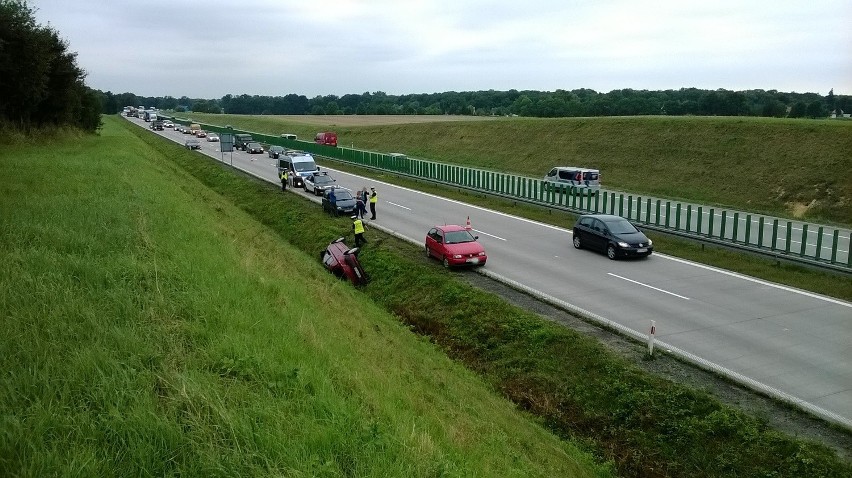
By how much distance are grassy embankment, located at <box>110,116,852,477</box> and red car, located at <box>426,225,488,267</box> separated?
69 centimetres

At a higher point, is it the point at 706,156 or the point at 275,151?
the point at 706,156

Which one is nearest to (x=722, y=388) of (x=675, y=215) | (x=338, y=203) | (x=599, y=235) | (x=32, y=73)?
(x=599, y=235)

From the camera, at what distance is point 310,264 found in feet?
79.4

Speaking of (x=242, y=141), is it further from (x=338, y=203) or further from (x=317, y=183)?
(x=338, y=203)

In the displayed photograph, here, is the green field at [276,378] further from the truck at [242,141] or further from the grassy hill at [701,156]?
the truck at [242,141]

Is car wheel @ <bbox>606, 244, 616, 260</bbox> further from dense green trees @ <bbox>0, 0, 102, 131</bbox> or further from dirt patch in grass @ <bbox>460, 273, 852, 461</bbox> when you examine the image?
dense green trees @ <bbox>0, 0, 102, 131</bbox>

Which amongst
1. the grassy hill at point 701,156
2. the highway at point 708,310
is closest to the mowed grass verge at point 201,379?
the highway at point 708,310

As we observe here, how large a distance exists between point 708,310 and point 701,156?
33.1m

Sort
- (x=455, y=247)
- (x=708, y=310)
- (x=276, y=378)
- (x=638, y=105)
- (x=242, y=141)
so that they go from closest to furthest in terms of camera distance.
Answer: (x=276, y=378) < (x=708, y=310) < (x=455, y=247) < (x=242, y=141) < (x=638, y=105)

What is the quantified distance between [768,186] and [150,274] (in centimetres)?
3891

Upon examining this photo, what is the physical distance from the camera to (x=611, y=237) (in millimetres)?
23906

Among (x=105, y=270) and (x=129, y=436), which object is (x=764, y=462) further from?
(x=105, y=270)

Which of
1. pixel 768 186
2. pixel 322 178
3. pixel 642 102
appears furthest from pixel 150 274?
pixel 642 102

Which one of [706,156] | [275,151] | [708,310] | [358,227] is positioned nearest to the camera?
[708,310]
